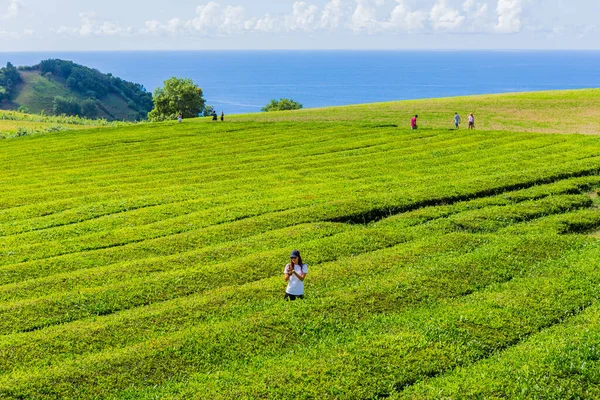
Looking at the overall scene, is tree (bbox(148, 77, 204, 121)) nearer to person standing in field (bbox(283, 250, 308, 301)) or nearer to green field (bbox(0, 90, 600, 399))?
green field (bbox(0, 90, 600, 399))

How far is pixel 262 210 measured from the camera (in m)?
35.5

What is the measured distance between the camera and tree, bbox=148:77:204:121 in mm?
132625

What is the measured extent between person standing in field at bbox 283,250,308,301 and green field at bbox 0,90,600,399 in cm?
49

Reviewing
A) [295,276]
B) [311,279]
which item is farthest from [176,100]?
[295,276]

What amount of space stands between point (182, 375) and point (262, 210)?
740 inches

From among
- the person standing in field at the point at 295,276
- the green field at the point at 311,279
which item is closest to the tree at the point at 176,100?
the green field at the point at 311,279

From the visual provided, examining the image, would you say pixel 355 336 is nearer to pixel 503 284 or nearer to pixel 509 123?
pixel 503 284

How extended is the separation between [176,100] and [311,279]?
115 m

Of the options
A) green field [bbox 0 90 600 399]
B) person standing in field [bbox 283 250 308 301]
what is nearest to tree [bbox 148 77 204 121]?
green field [bbox 0 90 600 399]

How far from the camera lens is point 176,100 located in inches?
5236

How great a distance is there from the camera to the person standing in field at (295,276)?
20597 millimetres

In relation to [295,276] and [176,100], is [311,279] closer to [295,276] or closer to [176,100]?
[295,276]

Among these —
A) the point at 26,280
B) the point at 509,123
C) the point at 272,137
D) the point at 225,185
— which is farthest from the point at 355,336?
the point at 509,123

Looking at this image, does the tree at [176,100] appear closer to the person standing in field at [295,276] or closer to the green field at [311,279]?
the green field at [311,279]
